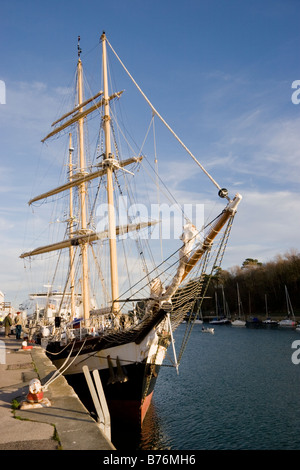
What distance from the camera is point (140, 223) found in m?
25.7

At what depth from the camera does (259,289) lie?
86.8m

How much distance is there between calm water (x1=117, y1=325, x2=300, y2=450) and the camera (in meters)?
13.7

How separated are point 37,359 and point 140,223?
13.6 metres

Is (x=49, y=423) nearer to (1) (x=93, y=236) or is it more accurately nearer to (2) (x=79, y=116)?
(1) (x=93, y=236)

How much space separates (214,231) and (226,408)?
10795mm

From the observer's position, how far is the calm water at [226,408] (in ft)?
44.9

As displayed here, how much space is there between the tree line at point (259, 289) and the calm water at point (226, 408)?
50466 millimetres

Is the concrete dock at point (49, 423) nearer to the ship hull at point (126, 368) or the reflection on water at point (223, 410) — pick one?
the ship hull at point (126, 368)

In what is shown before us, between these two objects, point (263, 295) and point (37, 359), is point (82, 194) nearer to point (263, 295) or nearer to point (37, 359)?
point (37, 359)

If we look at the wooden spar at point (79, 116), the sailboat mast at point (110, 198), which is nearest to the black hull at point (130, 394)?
the sailboat mast at point (110, 198)

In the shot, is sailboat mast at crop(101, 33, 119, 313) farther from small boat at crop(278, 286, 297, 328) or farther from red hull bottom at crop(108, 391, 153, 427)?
small boat at crop(278, 286, 297, 328)

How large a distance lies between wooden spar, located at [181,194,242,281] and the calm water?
22.6ft
